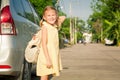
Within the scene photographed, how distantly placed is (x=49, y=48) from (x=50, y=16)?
45cm

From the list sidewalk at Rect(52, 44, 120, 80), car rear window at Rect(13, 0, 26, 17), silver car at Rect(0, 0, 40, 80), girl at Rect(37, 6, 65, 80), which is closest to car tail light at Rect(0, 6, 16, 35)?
silver car at Rect(0, 0, 40, 80)

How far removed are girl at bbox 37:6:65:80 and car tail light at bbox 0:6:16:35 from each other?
0.86m

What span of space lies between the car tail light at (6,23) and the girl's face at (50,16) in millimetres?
918

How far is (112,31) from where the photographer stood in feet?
216

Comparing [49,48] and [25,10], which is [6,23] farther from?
[25,10]

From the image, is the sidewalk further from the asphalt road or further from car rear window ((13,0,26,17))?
car rear window ((13,0,26,17))

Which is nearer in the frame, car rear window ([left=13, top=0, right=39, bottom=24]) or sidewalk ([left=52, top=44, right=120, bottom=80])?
car rear window ([left=13, top=0, right=39, bottom=24])

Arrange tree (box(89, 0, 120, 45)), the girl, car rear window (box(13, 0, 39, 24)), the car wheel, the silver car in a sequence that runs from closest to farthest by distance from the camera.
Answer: the girl → the silver car → car rear window (box(13, 0, 39, 24)) → the car wheel → tree (box(89, 0, 120, 45))

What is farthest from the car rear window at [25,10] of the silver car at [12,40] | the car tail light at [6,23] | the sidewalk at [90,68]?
the sidewalk at [90,68]

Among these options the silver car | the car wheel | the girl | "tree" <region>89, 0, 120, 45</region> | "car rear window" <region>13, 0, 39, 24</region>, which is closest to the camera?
the girl

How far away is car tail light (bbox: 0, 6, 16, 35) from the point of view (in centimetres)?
707

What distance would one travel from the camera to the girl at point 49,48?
6234 mm

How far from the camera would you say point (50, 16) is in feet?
20.8

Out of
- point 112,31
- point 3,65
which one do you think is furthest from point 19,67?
point 112,31
